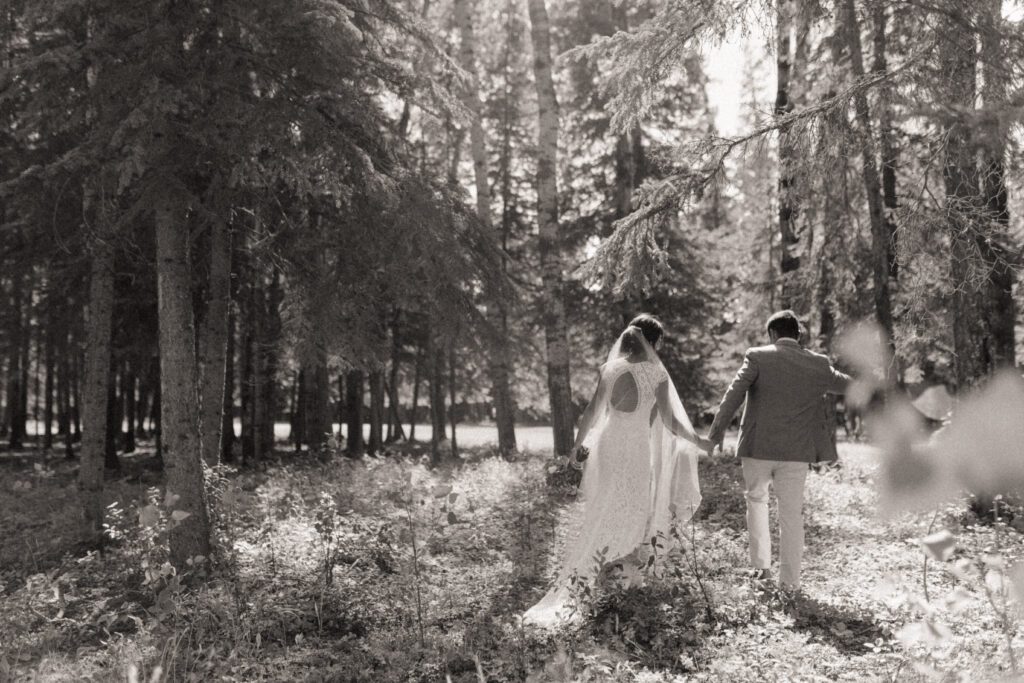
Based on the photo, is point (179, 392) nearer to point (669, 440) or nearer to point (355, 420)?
point (669, 440)

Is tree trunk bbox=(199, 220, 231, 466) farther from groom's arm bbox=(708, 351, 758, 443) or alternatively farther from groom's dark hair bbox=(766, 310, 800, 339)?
groom's dark hair bbox=(766, 310, 800, 339)

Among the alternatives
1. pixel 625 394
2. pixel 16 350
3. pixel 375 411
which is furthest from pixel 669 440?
pixel 375 411

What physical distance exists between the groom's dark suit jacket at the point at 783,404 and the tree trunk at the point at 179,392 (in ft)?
16.1

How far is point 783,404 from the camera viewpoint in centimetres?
642

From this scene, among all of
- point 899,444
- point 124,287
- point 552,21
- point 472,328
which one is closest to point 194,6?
point 472,328

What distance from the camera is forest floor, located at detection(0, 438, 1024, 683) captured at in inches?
191

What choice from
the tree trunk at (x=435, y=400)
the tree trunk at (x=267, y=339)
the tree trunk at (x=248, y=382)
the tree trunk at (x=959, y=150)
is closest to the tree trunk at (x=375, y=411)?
the tree trunk at (x=435, y=400)

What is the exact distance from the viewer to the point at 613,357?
673 cm

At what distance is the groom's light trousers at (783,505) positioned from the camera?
6324mm

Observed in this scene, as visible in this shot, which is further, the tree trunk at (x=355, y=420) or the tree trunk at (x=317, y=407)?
the tree trunk at (x=355, y=420)

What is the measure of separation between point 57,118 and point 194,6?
166 cm

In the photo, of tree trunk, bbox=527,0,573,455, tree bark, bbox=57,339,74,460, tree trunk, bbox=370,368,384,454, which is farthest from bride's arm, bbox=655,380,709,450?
tree trunk, bbox=370,368,384,454

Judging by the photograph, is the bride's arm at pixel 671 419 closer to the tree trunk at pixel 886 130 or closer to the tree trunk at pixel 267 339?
the tree trunk at pixel 886 130

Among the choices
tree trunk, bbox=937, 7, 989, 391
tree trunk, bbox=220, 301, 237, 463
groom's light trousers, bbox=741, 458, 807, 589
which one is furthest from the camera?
tree trunk, bbox=220, 301, 237, 463
